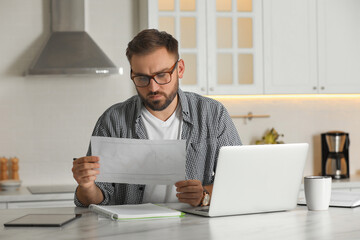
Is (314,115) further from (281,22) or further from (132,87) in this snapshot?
(132,87)

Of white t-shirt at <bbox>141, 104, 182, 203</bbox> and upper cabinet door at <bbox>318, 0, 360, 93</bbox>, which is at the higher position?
upper cabinet door at <bbox>318, 0, 360, 93</bbox>

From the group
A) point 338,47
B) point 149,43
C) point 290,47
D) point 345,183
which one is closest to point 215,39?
point 290,47

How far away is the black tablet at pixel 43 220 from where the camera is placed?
5.90 feet

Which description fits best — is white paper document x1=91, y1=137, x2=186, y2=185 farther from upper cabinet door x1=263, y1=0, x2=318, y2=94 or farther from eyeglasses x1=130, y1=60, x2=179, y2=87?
upper cabinet door x1=263, y1=0, x2=318, y2=94

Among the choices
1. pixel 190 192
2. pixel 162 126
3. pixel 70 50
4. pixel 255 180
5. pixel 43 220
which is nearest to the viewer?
pixel 43 220

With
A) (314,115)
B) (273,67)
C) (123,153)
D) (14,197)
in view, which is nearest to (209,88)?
(273,67)

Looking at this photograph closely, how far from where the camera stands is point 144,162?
2.13 m

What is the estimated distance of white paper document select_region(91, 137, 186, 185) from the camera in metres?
2.10

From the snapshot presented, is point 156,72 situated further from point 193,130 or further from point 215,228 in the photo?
point 215,228

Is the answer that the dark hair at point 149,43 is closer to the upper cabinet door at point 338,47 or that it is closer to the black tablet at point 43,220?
the black tablet at point 43,220

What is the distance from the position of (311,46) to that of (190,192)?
2592mm

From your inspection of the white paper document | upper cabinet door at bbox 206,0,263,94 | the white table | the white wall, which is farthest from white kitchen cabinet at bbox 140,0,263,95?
the white table

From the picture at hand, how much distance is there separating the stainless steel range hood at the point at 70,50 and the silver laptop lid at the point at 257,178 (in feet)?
7.26

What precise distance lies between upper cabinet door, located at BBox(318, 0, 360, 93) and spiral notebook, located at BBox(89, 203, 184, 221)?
2693mm
